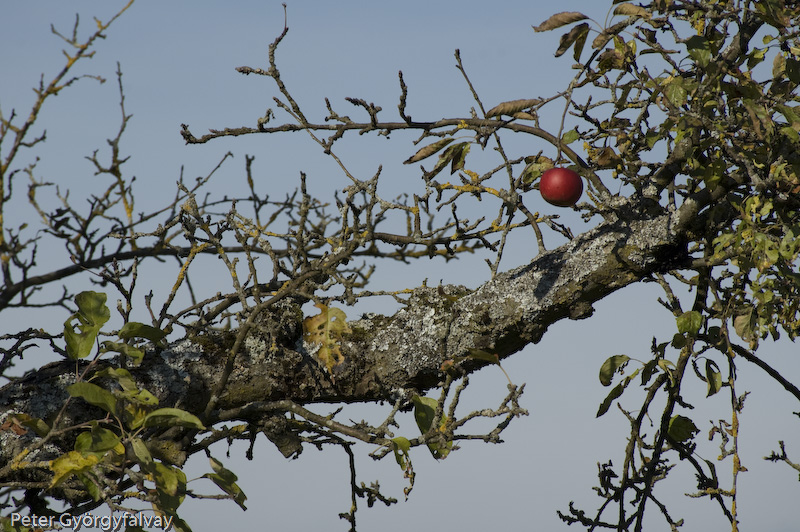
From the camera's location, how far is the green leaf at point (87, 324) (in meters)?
2.00

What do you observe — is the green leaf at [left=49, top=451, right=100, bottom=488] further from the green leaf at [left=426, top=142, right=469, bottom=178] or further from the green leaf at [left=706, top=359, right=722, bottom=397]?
the green leaf at [left=706, top=359, right=722, bottom=397]

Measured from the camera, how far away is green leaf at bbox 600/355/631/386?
232 cm

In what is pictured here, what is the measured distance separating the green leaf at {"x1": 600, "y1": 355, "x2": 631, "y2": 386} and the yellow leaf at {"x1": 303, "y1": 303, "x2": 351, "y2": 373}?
0.81m

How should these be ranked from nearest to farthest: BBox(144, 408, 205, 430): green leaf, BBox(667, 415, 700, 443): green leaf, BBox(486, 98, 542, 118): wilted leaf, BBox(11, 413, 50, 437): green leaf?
1. BBox(144, 408, 205, 430): green leaf
2. BBox(11, 413, 50, 437): green leaf
3. BBox(486, 98, 542, 118): wilted leaf
4. BBox(667, 415, 700, 443): green leaf

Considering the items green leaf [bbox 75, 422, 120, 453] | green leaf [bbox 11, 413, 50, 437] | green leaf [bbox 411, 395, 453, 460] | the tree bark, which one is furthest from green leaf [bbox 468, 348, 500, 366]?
green leaf [bbox 11, 413, 50, 437]

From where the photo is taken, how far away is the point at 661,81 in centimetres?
219

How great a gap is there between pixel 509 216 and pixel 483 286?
0.24 metres

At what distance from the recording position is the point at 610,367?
233 cm

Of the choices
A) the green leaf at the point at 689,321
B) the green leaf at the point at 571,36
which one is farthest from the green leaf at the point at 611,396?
the green leaf at the point at 571,36

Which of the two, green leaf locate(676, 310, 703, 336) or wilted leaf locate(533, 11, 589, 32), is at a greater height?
wilted leaf locate(533, 11, 589, 32)

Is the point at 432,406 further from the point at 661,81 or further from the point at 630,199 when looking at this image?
the point at 661,81

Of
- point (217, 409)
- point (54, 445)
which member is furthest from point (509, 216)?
point (54, 445)

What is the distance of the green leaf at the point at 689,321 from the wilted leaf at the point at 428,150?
0.91 meters

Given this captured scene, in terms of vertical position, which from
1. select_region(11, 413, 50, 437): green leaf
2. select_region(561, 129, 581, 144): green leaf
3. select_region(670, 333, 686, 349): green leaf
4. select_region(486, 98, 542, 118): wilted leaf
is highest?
select_region(486, 98, 542, 118): wilted leaf
